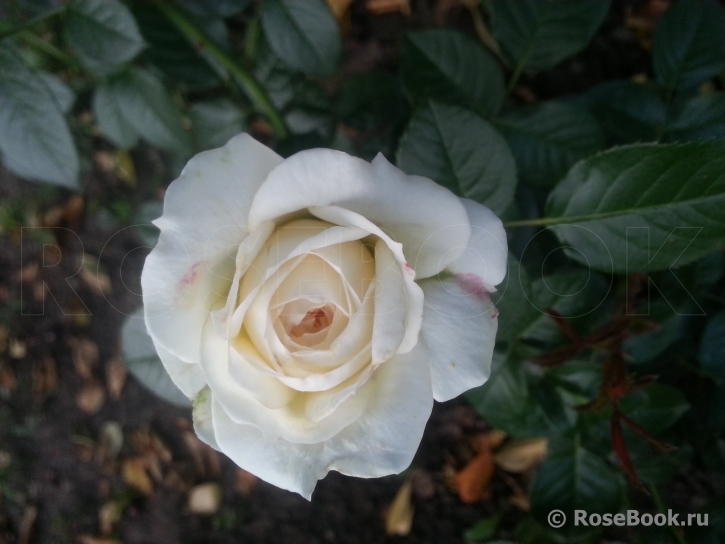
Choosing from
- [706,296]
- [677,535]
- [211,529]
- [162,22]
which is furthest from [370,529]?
[162,22]

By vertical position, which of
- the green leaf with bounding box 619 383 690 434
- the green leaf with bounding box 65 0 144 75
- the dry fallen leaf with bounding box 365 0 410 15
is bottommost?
the green leaf with bounding box 619 383 690 434

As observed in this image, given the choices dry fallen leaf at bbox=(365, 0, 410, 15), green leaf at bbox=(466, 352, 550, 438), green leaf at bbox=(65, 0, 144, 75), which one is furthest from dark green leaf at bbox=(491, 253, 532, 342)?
dry fallen leaf at bbox=(365, 0, 410, 15)

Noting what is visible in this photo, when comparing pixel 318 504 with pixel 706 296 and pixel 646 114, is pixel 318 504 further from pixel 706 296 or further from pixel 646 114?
pixel 646 114

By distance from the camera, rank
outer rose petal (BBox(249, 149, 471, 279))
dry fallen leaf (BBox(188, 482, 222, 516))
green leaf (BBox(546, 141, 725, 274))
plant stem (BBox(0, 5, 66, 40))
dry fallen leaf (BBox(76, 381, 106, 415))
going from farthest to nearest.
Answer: dry fallen leaf (BBox(76, 381, 106, 415)) → dry fallen leaf (BBox(188, 482, 222, 516)) → plant stem (BBox(0, 5, 66, 40)) → green leaf (BBox(546, 141, 725, 274)) → outer rose petal (BBox(249, 149, 471, 279))

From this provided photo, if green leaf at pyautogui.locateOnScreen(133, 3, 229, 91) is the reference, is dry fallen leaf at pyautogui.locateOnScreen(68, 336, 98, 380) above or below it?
below

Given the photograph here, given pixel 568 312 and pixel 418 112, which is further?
pixel 568 312

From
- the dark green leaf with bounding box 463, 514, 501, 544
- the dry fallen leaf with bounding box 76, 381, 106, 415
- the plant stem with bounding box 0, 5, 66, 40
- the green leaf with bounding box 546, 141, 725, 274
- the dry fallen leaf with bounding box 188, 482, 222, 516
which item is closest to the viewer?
the green leaf with bounding box 546, 141, 725, 274

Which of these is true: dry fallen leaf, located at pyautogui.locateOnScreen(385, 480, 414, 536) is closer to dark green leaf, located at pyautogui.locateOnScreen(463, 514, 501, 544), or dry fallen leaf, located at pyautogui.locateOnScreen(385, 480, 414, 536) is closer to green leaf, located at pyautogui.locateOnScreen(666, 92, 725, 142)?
dark green leaf, located at pyautogui.locateOnScreen(463, 514, 501, 544)
